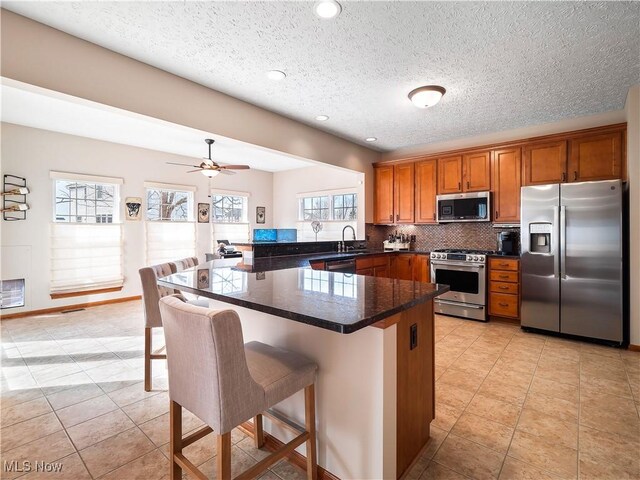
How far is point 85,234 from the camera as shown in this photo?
5148mm

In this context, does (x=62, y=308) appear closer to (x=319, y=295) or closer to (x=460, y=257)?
(x=319, y=295)

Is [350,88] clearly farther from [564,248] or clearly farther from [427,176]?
[564,248]

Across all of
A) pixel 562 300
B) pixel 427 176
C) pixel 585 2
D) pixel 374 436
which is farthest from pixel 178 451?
pixel 427 176

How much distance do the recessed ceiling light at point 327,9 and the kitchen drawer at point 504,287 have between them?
3742mm

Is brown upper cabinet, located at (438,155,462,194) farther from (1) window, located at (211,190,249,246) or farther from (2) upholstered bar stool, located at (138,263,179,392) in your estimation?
(1) window, located at (211,190,249,246)

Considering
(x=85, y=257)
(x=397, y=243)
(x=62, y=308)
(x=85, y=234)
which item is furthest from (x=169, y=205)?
(x=397, y=243)

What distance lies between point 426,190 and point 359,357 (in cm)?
416

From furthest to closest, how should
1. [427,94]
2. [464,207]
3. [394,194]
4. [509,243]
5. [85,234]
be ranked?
[394,194] < [85,234] < [464,207] < [509,243] < [427,94]

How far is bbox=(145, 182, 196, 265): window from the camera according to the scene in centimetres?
586

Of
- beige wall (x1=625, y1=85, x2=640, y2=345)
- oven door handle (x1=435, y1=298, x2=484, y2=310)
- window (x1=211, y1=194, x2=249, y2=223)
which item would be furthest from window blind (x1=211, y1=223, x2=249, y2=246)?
beige wall (x1=625, y1=85, x2=640, y2=345)

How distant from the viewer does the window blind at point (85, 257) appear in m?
4.88

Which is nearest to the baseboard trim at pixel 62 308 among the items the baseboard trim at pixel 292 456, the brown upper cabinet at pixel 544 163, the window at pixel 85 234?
the window at pixel 85 234

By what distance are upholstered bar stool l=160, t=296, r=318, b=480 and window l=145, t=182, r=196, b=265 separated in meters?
5.15

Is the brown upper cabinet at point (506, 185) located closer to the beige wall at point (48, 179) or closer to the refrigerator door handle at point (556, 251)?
the refrigerator door handle at point (556, 251)
